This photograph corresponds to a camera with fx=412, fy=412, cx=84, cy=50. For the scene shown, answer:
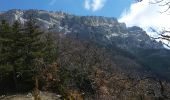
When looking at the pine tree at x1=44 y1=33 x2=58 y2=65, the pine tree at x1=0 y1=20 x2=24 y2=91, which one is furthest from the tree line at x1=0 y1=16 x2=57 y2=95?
the pine tree at x1=44 y1=33 x2=58 y2=65

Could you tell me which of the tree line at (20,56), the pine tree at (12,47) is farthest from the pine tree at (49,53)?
the pine tree at (12,47)

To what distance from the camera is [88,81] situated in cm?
6203

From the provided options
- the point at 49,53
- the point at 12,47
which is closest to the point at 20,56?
the point at 12,47

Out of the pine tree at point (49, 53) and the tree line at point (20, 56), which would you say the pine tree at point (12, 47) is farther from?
the pine tree at point (49, 53)

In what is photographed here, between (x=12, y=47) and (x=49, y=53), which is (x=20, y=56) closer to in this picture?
(x=12, y=47)

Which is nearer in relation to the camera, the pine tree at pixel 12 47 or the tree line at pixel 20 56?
the tree line at pixel 20 56

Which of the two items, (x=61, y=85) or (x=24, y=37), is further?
(x=24, y=37)

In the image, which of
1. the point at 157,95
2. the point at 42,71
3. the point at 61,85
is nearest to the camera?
the point at 157,95

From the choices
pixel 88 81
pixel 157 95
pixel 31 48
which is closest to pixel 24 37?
pixel 31 48

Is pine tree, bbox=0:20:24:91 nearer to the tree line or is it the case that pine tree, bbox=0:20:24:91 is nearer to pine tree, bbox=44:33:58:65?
the tree line

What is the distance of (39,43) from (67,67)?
18.3 feet

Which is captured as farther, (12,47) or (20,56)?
(20,56)

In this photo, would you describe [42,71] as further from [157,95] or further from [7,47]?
[157,95]

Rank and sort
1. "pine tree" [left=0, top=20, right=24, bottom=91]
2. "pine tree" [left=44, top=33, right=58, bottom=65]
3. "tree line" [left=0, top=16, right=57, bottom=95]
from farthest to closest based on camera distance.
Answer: "pine tree" [left=44, top=33, right=58, bottom=65] < "pine tree" [left=0, top=20, right=24, bottom=91] < "tree line" [left=0, top=16, right=57, bottom=95]
